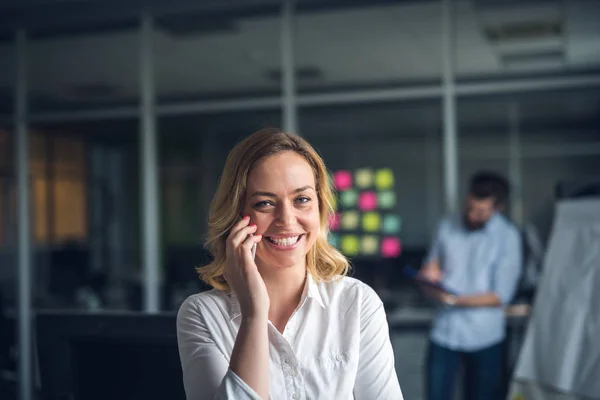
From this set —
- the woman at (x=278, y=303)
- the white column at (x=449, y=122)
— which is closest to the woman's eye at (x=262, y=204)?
the woman at (x=278, y=303)

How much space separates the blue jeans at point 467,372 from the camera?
373 centimetres

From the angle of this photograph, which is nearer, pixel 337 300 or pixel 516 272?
pixel 337 300

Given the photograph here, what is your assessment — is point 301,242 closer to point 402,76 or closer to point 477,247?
point 477,247

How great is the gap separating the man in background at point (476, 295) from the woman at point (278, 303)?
7.24 feet

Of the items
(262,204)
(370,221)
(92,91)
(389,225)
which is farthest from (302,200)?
(92,91)

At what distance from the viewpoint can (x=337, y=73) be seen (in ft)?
24.7

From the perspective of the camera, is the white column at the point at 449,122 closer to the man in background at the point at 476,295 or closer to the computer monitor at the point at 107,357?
the man in background at the point at 476,295

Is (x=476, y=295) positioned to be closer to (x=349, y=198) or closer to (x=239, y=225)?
(x=239, y=225)

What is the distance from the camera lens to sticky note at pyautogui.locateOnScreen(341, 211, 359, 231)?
23.1ft

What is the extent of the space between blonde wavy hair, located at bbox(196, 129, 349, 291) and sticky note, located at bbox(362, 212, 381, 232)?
17.6ft

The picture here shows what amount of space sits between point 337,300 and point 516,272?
2552mm

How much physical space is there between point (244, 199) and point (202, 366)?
1.32ft

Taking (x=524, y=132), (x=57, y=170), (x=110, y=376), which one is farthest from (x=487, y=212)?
(x=57, y=170)

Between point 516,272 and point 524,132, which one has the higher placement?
point 524,132
